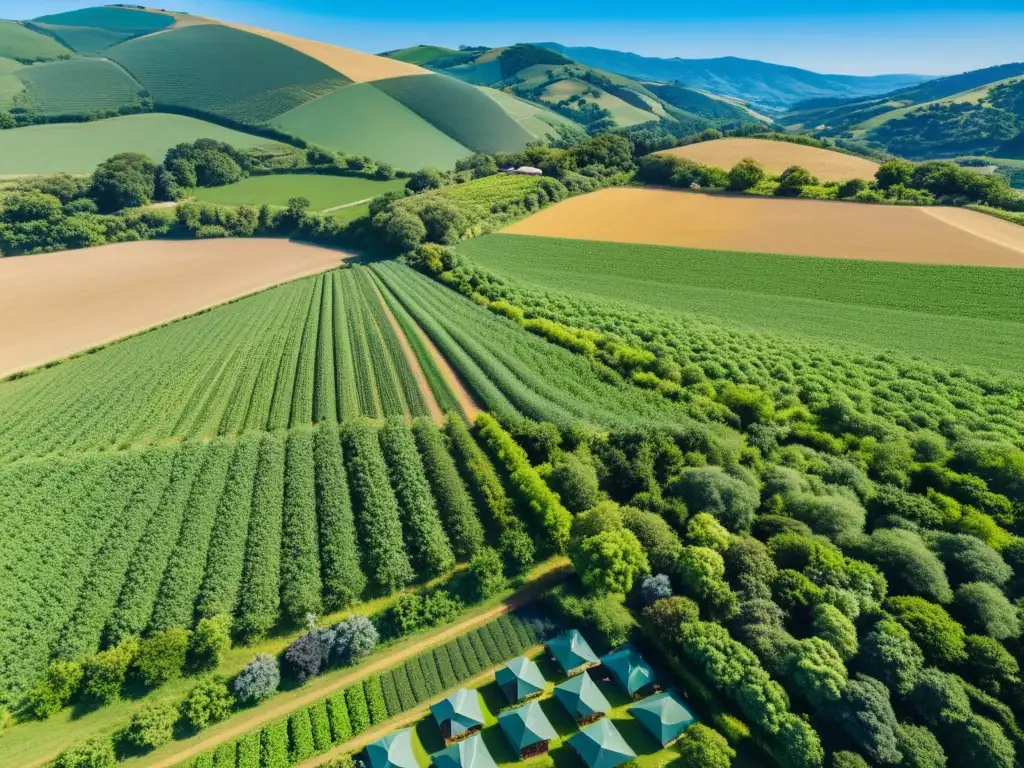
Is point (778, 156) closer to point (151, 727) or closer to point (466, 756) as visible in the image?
point (466, 756)

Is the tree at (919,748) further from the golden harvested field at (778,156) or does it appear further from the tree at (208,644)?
the golden harvested field at (778,156)

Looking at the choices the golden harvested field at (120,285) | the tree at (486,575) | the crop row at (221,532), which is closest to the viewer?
the crop row at (221,532)

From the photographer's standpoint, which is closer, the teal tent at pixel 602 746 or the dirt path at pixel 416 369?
the teal tent at pixel 602 746

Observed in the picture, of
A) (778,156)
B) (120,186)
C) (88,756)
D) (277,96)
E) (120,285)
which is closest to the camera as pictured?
(88,756)

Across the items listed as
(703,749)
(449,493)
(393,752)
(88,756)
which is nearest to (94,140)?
(449,493)

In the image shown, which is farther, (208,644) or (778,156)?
(778,156)

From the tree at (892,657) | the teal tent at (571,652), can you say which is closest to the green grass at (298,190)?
the teal tent at (571,652)
